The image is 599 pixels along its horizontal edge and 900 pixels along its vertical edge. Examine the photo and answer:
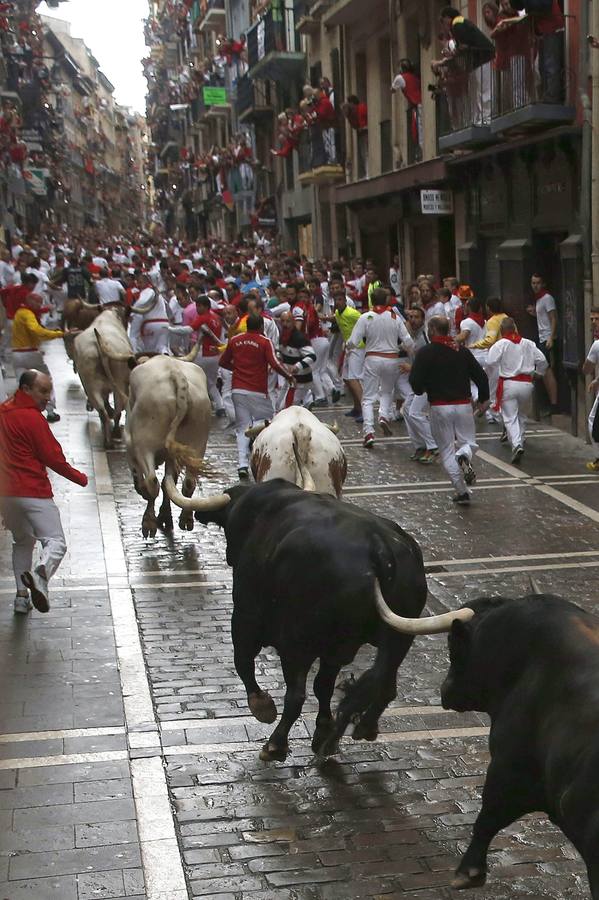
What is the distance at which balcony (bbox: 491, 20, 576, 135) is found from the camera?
56.0 ft

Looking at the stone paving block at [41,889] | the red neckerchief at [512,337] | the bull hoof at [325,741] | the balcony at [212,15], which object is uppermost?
the balcony at [212,15]

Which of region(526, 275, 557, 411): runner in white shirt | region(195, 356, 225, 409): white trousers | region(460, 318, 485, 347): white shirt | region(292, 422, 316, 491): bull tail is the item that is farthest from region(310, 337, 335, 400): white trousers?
region(292, 422, 316, 491): bull tail

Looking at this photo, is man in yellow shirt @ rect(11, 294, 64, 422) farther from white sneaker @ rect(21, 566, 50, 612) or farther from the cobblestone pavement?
white sneaker @ rect(21, 566, 50, 612)

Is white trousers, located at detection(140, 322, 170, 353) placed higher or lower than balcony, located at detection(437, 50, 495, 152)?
lower

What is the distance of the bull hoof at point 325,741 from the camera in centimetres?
583

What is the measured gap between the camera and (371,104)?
29.7 meters

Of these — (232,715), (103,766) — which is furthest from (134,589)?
(103,766)

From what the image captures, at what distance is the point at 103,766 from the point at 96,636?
7.16ft

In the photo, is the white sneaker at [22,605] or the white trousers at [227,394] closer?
the white sneaker at [22,605]

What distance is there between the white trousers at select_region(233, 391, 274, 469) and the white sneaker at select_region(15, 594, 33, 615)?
4.93 m

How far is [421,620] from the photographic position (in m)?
4.81

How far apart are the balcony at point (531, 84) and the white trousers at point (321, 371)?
4.08 meters

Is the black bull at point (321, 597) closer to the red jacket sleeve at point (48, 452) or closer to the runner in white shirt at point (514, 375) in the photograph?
the red jacket sleeve at point (48, 452)

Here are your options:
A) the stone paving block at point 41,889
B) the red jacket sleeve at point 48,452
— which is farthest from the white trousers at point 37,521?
the stone paving block at point 41,889
